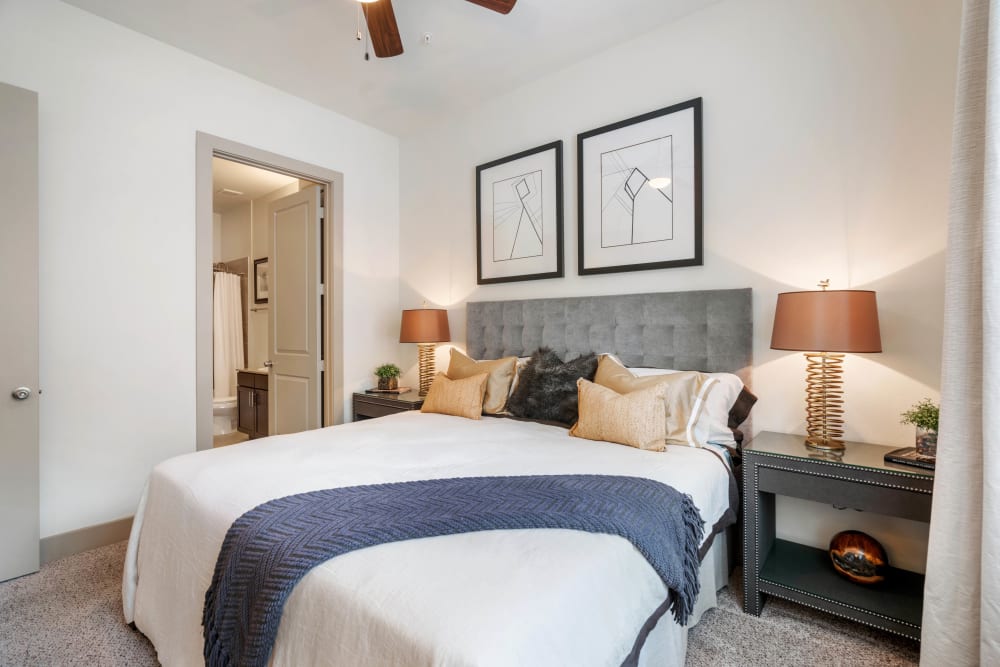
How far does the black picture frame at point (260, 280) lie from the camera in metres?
5.44

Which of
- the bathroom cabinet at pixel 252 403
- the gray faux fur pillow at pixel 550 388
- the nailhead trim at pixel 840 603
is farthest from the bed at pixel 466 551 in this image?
the bathroom cabinet at pixel 252 403

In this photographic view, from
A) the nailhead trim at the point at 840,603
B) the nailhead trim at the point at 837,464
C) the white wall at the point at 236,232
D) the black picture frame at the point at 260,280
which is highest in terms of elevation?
the white wall at the point at 236,232

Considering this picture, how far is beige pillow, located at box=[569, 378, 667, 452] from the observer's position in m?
2.02

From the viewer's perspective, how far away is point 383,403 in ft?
11.6

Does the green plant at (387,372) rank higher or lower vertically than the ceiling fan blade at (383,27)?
lower

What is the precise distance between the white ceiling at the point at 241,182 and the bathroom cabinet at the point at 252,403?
1.99 m

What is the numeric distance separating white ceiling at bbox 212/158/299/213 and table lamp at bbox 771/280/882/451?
13.0 ft

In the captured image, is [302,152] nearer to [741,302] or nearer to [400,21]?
[400,21]

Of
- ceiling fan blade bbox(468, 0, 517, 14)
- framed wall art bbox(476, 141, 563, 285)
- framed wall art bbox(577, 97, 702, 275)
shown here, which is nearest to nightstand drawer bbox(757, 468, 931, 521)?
framed wall art bbox(577, 97, 702, 275)

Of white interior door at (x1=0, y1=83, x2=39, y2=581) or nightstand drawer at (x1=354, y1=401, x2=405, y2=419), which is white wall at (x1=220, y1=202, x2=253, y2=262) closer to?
nightstand drawer at (x1=354, y1=401, x2=405, y2=419)

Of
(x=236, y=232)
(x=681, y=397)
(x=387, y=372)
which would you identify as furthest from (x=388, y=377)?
(x=236, y=232)

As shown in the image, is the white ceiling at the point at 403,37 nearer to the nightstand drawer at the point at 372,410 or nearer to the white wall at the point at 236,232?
the nightstand drawer at the point at 372,410

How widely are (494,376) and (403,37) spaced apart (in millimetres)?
2073

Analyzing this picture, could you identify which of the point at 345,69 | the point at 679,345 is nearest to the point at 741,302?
the point at 679,345
